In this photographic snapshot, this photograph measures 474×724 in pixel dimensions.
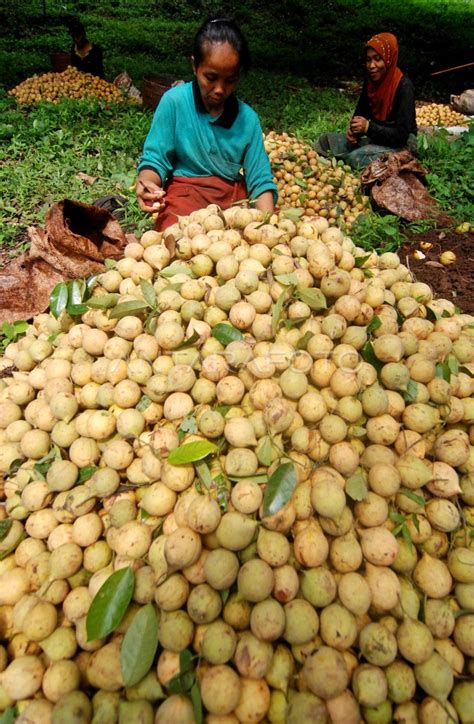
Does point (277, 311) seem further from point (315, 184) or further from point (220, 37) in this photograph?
point (315, 184)

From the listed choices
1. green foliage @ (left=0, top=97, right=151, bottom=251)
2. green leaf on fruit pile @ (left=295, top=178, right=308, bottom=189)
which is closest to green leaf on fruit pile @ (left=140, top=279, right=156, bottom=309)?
green foliage @ (left=0, top=97, right=151, bottom=251)

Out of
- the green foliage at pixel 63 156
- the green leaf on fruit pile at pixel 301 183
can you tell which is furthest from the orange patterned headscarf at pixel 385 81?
the green foliage at pixel 63 156

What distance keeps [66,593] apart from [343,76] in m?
14.2

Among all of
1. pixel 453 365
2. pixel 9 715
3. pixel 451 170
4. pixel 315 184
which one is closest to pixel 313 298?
pixel 453 365

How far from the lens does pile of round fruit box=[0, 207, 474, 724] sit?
4.01ft

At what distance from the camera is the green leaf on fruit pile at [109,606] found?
122cm

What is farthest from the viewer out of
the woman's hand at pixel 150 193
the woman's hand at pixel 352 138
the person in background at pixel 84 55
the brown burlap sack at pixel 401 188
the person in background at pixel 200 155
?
the person in background at pixel 84 55

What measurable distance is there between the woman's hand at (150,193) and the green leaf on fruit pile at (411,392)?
2004 millimetres

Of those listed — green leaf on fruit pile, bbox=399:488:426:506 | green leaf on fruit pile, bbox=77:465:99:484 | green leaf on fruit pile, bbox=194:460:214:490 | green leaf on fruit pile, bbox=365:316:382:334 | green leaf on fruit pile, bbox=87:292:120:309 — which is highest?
green leaf on fruit pile, bbox=365:316:382:334

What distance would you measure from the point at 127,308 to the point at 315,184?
4287mm

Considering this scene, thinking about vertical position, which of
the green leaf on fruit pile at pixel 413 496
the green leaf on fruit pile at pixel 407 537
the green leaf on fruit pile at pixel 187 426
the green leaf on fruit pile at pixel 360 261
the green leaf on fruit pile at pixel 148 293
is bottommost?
the green leaf on fruit pile at pixel 407 537

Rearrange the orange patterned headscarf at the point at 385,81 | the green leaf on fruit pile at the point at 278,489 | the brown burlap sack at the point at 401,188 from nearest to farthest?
the green leaf on fruit pile at the point at 278,489 < the brown burlap sack at the point at 401,188 < the orange patterned headscarf at the point at 385,81

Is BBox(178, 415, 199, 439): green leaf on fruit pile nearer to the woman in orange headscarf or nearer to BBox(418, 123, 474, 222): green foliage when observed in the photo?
BBox(418, 123, 474, 222): green foliage

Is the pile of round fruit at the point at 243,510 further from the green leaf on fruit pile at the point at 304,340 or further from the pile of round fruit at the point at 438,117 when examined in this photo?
the pile of round fruit at the point at 438,117
